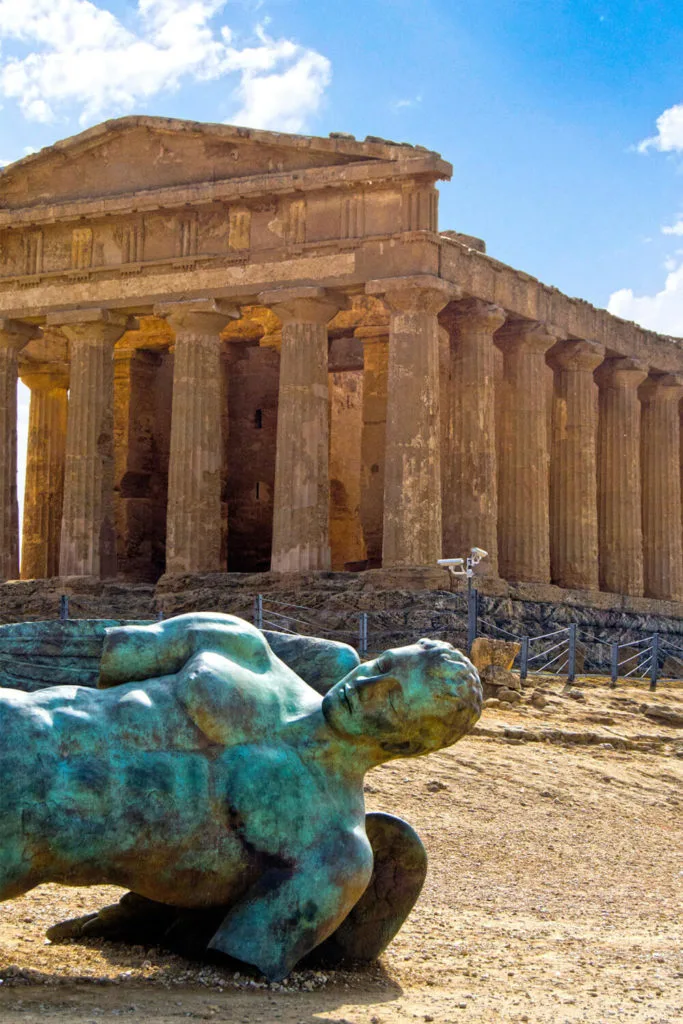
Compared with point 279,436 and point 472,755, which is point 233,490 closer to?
point 279,436

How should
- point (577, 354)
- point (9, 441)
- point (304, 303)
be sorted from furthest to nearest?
point (577, 354) < point (9, 441) < point (304, 303)

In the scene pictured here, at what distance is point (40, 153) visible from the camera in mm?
31391

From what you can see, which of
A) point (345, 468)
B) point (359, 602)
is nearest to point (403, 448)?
point (359, 602)

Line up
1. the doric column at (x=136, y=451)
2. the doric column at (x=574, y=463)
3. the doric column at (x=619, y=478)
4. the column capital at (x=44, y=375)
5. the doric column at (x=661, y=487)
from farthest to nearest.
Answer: the doric column at (x=661, y=487) < the column capital at (x=44, y=375) < the doric column at (x=136, y=451) < the doric column at (x=619, y=478) < the doric column at (x=574, y=463)

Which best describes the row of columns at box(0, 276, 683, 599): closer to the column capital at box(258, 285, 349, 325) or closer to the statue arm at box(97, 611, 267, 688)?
the column capital at box(258, 285, 349, 325)

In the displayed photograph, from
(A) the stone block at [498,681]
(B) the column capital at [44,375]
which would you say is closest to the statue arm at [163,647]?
(A) the stone block at [498,681]

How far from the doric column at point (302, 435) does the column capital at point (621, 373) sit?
8022mm

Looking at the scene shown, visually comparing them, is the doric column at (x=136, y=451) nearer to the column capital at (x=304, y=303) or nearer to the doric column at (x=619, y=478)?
the column capital at (x=304, y=303)

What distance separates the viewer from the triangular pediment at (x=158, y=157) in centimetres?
2866

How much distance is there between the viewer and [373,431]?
107 feet

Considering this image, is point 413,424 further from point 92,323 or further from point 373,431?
point 92,323

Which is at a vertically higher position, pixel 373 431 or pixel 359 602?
pixel 373 431

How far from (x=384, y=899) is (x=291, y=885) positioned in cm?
97

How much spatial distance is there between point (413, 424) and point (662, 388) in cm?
1057
